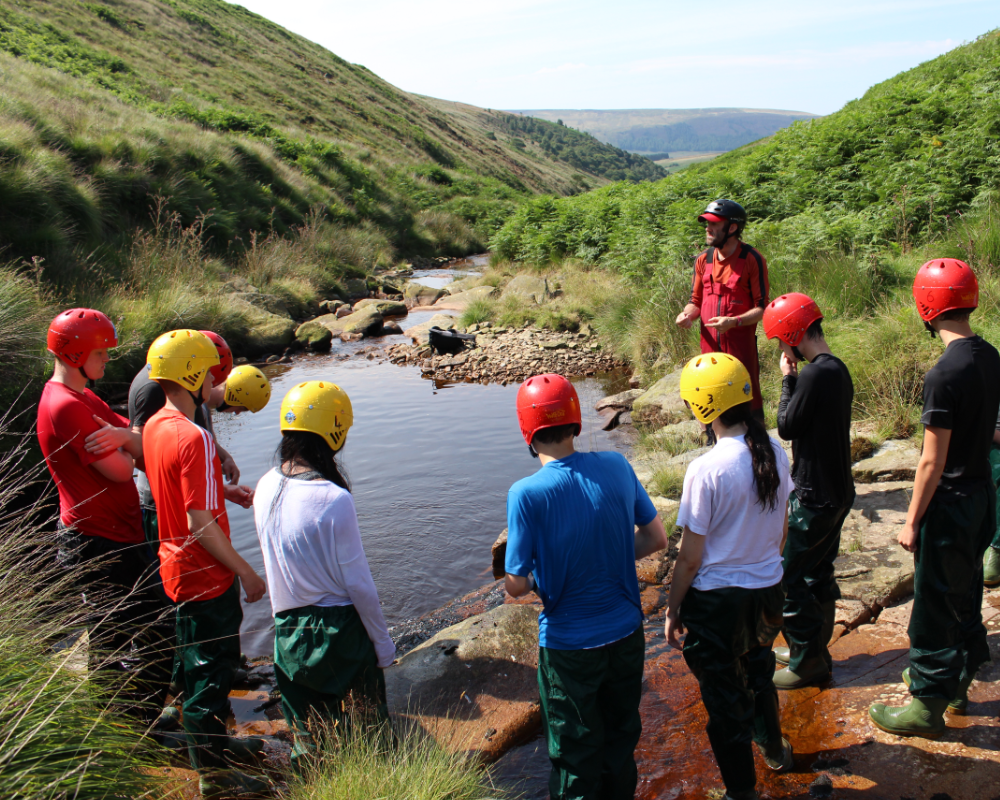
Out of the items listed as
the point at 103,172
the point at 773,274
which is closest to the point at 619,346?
the point at 773,274

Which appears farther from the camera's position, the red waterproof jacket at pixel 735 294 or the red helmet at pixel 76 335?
the red waterproof jacket at pixel 735 294

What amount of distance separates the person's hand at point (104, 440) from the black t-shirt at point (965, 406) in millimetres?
3569

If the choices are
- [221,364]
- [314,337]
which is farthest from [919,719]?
[314,337]

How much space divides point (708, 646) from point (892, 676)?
57.0 inches

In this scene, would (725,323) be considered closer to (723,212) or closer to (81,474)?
(723,212)

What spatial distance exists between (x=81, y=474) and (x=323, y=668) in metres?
1.74

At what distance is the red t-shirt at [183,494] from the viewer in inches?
112

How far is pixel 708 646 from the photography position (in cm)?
270

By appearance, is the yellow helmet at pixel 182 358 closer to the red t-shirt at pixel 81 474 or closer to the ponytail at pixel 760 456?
the red t-shirt at pixel 81 474

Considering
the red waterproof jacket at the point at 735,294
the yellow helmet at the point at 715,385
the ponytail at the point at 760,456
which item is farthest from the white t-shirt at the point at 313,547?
the red waterproof jacket at the point at 735,294

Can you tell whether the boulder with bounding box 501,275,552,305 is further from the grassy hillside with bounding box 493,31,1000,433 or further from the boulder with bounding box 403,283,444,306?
the boulder with bounding box 403,283,444,306

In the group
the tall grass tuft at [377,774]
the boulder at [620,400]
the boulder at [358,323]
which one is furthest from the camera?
the boulder at [358,323]

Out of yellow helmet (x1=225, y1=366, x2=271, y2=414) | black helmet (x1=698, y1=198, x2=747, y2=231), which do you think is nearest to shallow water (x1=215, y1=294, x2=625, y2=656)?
yellow helmet (x1=225, y1=366, x2=271, y2=414)

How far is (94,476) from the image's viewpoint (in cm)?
342
